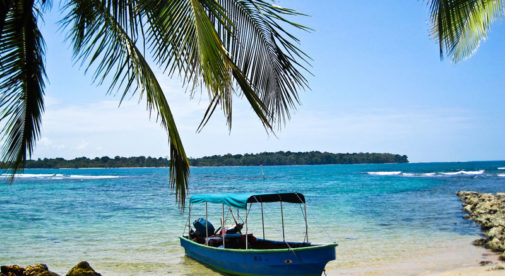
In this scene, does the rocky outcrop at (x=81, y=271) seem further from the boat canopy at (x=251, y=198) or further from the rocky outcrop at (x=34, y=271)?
the boat canopy at (x=251, y=198)

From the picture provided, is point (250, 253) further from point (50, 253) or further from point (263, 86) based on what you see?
point (50, 253)

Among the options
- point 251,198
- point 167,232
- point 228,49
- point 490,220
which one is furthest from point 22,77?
point 490,220

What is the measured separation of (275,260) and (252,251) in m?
0.59

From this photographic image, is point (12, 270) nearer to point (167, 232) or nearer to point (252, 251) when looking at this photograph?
point (252, 251)

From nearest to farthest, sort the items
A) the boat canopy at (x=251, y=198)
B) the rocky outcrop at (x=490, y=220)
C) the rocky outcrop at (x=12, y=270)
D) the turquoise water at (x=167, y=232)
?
1. the rocky outcrop at (x=12, y=270)
2. the boat canopy at (x=251, y=198)
3. the turquoise water at (x=167, y=232)
4. the rocky outcrop at (x=490, y=220)

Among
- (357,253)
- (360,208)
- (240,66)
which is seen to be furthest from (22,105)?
(360,208)

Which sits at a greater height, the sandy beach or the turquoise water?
the sandy beach

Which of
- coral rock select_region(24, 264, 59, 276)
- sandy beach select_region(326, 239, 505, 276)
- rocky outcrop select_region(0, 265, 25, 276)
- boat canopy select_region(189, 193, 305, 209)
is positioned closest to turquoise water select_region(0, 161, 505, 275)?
sandy beach select_region(326, 239, 505, 276)

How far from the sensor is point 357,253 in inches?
531

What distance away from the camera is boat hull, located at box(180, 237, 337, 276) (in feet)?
30.4

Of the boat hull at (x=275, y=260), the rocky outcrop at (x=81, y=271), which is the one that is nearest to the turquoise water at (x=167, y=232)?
the boat hull at (x=275, y=260)

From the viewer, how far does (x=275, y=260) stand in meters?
9.65

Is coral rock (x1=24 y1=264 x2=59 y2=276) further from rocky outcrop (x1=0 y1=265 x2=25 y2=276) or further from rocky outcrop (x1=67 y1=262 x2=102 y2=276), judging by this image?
rocky outcrop (x1=67 y1=262 x2=102 y2=276)

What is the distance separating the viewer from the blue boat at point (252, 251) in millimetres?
9297
